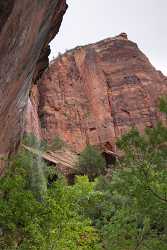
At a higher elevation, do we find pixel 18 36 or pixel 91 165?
pixel 18 36

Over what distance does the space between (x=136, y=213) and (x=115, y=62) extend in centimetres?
4668

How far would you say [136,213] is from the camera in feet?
38.4

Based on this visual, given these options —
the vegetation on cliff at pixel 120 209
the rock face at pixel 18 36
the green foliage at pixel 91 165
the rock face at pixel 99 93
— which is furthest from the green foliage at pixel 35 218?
the rock face at pixel 99 93

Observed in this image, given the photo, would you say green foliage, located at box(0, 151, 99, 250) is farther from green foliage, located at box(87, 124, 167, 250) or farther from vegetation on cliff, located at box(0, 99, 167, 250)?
green foliage, located at box(87, 124, 167, 250)

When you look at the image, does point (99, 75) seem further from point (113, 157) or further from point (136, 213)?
point (136, 213)

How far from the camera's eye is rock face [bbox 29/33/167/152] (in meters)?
47.5

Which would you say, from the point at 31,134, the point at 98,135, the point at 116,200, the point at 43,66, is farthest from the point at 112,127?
the point at 43,66

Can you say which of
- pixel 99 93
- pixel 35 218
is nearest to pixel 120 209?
pixel 35 218

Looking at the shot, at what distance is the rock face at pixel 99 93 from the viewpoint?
47.5m

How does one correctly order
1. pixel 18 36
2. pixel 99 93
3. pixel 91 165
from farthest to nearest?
1. pixel 99 93
2. pixel 91 165
3. pixel 18 36

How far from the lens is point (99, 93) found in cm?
5359

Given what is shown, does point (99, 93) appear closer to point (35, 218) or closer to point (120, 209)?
point (120, 209)

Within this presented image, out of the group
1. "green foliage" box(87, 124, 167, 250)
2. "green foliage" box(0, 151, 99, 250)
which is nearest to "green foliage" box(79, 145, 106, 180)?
"green foliage" box(0, 151, 99, 250)

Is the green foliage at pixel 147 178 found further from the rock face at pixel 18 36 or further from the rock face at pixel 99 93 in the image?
the rock face at pixel 99 93
